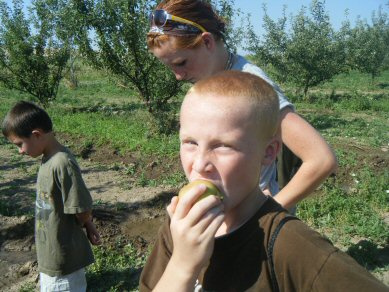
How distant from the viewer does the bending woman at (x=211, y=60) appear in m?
1.48

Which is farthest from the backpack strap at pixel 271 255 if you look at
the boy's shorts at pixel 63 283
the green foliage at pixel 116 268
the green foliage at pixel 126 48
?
the green foliage at pixel 126 48

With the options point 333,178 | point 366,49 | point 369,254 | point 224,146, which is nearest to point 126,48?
point 333,178

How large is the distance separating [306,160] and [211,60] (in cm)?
58

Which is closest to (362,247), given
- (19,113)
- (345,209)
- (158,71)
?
(345,209)

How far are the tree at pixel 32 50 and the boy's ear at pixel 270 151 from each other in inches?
551

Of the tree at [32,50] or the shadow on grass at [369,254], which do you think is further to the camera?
the tree at [32,50]

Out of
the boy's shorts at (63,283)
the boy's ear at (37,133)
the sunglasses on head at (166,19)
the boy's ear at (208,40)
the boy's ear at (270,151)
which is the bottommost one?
the boy's shorts at (63,283)

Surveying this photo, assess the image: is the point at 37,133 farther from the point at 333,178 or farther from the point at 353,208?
the point at 333,178

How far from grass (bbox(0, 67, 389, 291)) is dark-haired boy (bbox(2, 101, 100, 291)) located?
968mm

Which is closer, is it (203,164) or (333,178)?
(203,164)

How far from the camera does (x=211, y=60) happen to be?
1.73 meters

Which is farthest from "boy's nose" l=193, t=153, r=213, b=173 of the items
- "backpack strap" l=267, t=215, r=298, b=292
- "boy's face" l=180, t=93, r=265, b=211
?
"backpack strap" l=267, t=215, r=298, b=292

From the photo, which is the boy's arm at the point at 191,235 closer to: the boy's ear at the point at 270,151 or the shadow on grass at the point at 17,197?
the boy's ear at the point at 270,151

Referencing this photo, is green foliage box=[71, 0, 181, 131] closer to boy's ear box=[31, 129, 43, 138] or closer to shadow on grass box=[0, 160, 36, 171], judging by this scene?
shadow on grass box=[0, 160, 36, 171]
